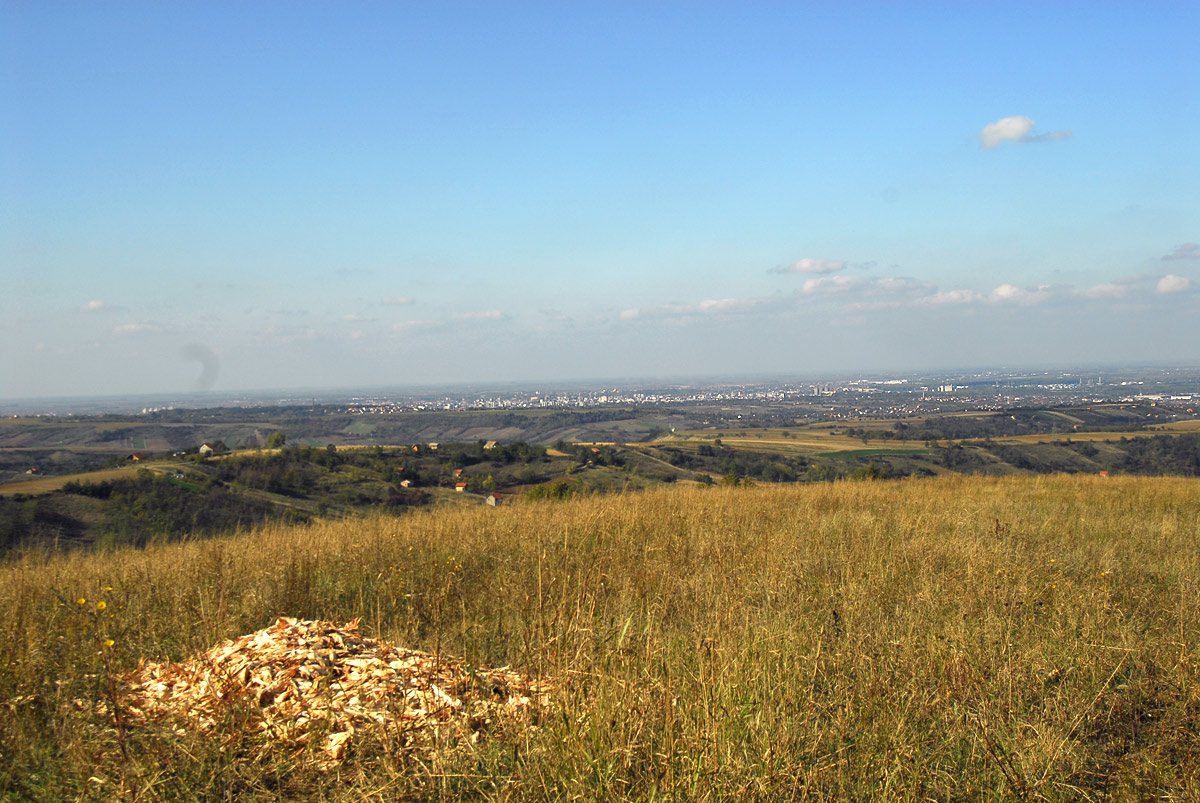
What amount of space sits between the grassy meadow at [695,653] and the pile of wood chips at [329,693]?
12 centimetres

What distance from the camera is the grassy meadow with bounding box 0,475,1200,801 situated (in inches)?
105

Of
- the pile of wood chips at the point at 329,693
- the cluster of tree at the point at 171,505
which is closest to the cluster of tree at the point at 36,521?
the cluster of tree at the point at 171,505

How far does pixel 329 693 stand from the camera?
Answer: 10.7 ft

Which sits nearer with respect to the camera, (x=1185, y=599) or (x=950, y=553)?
Result: (x=1185, y=599)

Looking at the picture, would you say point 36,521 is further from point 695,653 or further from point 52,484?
point 695,653

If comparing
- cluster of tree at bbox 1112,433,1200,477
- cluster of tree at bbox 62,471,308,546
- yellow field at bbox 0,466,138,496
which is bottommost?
cluster of tree at bbox 1112,433,1200,477

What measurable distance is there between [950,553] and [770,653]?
411cm

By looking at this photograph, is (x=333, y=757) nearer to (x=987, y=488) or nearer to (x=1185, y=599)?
(x=1185, y=599)

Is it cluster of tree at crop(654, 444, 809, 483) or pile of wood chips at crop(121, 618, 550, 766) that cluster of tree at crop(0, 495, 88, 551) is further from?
cluster of tree at crop(654, 444, 809, 483)

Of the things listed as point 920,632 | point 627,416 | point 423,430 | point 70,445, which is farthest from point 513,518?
point 627,416

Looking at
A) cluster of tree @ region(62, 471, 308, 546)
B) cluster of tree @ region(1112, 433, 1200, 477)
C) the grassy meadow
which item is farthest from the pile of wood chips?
cluster of tree @ region(1112, 433, 1200, 477)

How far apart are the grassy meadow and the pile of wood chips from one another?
0.40 feet

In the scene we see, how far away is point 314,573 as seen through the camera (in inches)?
248

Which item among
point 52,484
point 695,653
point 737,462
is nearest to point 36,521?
point 52,484
